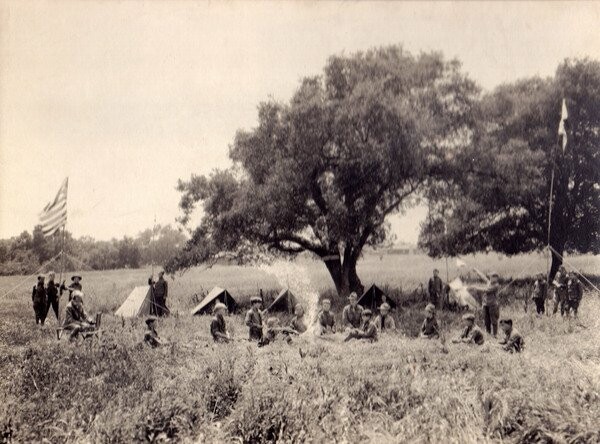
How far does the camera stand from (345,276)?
16234 millimetres

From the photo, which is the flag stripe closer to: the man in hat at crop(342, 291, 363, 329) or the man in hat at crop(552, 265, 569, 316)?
the man in hat at crop(342, 291, 363, 329)

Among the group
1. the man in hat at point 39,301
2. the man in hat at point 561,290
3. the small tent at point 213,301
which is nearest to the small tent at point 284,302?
the small tent at point 213,301

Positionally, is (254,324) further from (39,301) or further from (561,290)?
(561,290)

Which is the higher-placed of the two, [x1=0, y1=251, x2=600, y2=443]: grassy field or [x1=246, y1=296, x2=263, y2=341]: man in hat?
[x1=246, y1=296, x2=263, y2=341]: man in hat

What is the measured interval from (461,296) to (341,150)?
5.58 meters

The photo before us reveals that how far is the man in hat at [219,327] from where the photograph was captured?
32.1 feet

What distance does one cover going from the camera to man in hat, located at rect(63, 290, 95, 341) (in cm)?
1002

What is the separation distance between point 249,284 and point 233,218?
5.97 metres

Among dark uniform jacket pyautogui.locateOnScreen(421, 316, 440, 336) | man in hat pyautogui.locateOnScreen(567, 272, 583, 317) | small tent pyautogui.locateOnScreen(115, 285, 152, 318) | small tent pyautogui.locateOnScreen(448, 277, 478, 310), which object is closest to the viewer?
dark uniform jacket pyautogui.locateOnScreen(421, 316, 440, 336)

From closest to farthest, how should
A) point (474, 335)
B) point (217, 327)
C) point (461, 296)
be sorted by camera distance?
point (474, 335), point (217, 327), point (461, 296)

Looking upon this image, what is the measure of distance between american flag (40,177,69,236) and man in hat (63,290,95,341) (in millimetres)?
1675

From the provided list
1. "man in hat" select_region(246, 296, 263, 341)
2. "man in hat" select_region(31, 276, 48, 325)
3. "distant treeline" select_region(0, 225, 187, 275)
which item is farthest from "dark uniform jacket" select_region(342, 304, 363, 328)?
"distant treeline" select_region(0, 225, 187, 275)

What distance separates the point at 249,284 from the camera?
1984cm

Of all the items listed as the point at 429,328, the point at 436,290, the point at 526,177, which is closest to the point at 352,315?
the point at 429,328
